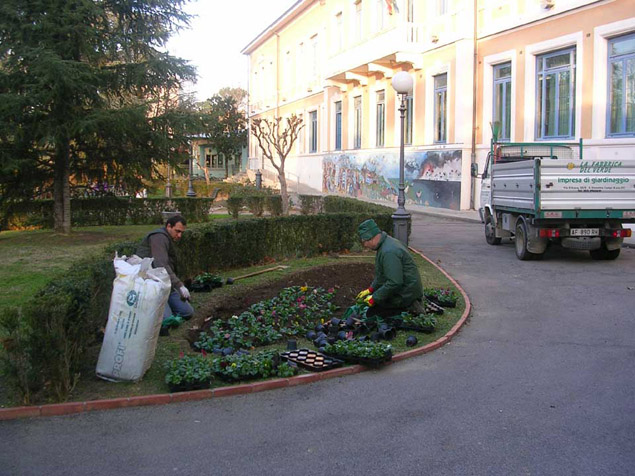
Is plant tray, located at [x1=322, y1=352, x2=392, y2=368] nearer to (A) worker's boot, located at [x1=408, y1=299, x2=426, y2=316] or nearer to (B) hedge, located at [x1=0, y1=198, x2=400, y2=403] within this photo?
(A) worker's boot, located at [x1=408, y1=299, x2=426, y2=316]

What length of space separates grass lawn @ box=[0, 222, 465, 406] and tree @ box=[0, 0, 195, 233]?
1.57 metres

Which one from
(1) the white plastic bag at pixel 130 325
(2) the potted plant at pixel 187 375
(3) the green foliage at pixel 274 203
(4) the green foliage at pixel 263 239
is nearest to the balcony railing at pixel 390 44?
(3) the green foliage at pixel 274 203

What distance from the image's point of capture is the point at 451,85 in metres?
25.1

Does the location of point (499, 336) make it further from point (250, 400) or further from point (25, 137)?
point (25, 137)

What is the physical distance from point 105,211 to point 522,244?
14426 millimetres

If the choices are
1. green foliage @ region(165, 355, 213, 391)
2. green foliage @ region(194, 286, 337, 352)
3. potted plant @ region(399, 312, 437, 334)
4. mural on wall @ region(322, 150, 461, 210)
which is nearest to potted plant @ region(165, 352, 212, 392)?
green foliage @ region(165, 355, 213, 391)

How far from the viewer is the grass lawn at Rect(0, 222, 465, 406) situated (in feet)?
18.5

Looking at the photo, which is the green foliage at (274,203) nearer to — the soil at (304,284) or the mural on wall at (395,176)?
the mural on wall at (395,176)

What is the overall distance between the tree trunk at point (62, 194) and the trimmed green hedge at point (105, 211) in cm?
124

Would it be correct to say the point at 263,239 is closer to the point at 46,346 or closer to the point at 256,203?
the point at 46,346

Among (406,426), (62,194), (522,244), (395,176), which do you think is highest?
(395,176)

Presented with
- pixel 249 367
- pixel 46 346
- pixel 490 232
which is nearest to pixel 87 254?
pixel 46 346

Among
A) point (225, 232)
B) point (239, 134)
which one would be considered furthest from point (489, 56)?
point (239, 134)

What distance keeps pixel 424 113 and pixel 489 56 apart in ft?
14.7
